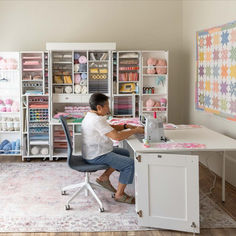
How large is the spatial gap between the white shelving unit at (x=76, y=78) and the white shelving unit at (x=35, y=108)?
0.35 feet

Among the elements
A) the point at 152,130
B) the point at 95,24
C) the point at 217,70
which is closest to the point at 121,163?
the point at 152,130

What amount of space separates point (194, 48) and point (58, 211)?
3327 millimetres

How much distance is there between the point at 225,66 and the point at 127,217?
2.12m

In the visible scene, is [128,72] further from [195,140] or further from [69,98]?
[195,140]

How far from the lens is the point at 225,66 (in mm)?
4328

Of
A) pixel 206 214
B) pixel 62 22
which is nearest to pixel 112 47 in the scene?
pixel 62 22

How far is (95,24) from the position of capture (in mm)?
6031

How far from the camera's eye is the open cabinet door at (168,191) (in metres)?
3.04

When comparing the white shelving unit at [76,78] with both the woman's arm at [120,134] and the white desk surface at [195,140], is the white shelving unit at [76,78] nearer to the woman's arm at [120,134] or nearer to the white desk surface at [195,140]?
the white desk surface at [195,140]

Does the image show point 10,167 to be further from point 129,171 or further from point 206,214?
point 206,214

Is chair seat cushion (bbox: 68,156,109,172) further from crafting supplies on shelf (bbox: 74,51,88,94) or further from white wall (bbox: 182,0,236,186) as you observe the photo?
crafting supplies on shelf (bbox: 74,51,88,94)

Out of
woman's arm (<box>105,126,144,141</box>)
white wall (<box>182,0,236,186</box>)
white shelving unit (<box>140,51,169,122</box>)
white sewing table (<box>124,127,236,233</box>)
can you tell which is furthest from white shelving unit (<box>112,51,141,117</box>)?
white sewing table (<box>124,127,236,233</box>)

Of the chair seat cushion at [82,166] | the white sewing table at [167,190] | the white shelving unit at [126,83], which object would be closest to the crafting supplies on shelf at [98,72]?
the white shelving unit at [126,83]

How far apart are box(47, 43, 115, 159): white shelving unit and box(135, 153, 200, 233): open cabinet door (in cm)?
257
